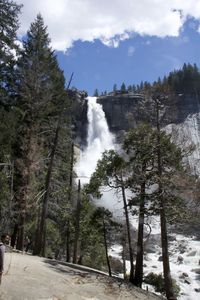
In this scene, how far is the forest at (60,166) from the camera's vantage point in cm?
2148

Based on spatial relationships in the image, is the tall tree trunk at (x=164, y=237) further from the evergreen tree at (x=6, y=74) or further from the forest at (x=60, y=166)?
the evergreen tree at (x=6, y=74)

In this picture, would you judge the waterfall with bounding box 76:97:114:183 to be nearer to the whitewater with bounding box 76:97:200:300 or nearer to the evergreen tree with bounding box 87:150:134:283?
the whitewater with bounding box 76:97:200:300

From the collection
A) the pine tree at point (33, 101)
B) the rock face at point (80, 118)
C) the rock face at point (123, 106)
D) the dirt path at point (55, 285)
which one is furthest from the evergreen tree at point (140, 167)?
the rock face at point (123, 106)

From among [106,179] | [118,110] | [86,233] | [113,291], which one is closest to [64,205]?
[86,233]

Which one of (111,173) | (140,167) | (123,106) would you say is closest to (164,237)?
(140,167)

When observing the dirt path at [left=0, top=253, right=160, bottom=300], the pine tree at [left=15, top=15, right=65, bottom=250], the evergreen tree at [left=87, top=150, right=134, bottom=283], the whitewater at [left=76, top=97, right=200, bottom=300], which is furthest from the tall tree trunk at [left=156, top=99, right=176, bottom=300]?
the pine tree at [left=15, top=15, right=65, bottom=250]

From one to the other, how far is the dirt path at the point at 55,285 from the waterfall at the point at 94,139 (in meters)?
75.4

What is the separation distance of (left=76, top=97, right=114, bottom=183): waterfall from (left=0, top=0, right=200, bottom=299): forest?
2145 inches

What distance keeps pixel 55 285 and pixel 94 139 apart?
94036mm

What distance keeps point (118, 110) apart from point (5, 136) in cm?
9988

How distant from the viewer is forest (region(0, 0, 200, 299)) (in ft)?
70.5

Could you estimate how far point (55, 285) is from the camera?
49.5 feet

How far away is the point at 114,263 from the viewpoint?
51094 millimetres

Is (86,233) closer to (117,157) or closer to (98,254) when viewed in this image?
(98,254)
